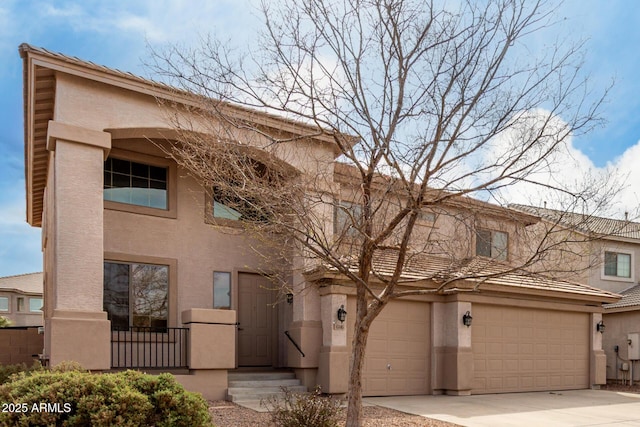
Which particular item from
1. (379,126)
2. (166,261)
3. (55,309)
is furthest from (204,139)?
(166,261)

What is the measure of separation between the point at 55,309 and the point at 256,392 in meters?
4.45

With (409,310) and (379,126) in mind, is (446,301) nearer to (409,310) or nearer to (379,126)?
(409,310)

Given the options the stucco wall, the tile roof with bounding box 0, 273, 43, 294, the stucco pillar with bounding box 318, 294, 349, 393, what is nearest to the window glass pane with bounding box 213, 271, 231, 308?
the stucco pillar with bounding box 318, 294, 349, 393

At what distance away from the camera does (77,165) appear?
36.6ft

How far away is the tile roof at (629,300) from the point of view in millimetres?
20716

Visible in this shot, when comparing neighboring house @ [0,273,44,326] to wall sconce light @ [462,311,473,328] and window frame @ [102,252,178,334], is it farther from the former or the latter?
wall sconce light @ [462,311,473,328]

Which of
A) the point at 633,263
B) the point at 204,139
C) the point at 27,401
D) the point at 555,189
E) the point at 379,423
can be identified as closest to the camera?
the point at 27,401

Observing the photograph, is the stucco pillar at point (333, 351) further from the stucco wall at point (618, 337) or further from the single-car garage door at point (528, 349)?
the stucco wall at point (618, 337)

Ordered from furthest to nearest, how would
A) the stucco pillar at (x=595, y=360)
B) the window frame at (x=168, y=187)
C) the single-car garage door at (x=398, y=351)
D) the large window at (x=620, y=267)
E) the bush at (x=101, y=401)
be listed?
the large window at (x=620, y=267) → the stucco pillar at (x=595, y=360) → the single-car garage door at (x=398, y=351) → the window frame at (x=168, y=187) → the bush at (x=101, y=401)

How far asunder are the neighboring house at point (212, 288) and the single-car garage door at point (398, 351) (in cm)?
4

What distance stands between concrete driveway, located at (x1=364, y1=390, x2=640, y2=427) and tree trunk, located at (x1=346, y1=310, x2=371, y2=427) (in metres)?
2.71

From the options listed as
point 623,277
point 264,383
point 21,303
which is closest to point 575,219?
point 264,383

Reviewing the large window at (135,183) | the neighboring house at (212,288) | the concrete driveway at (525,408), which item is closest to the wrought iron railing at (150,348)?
the neighboring house at (212,288)

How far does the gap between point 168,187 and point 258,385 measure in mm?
5044
